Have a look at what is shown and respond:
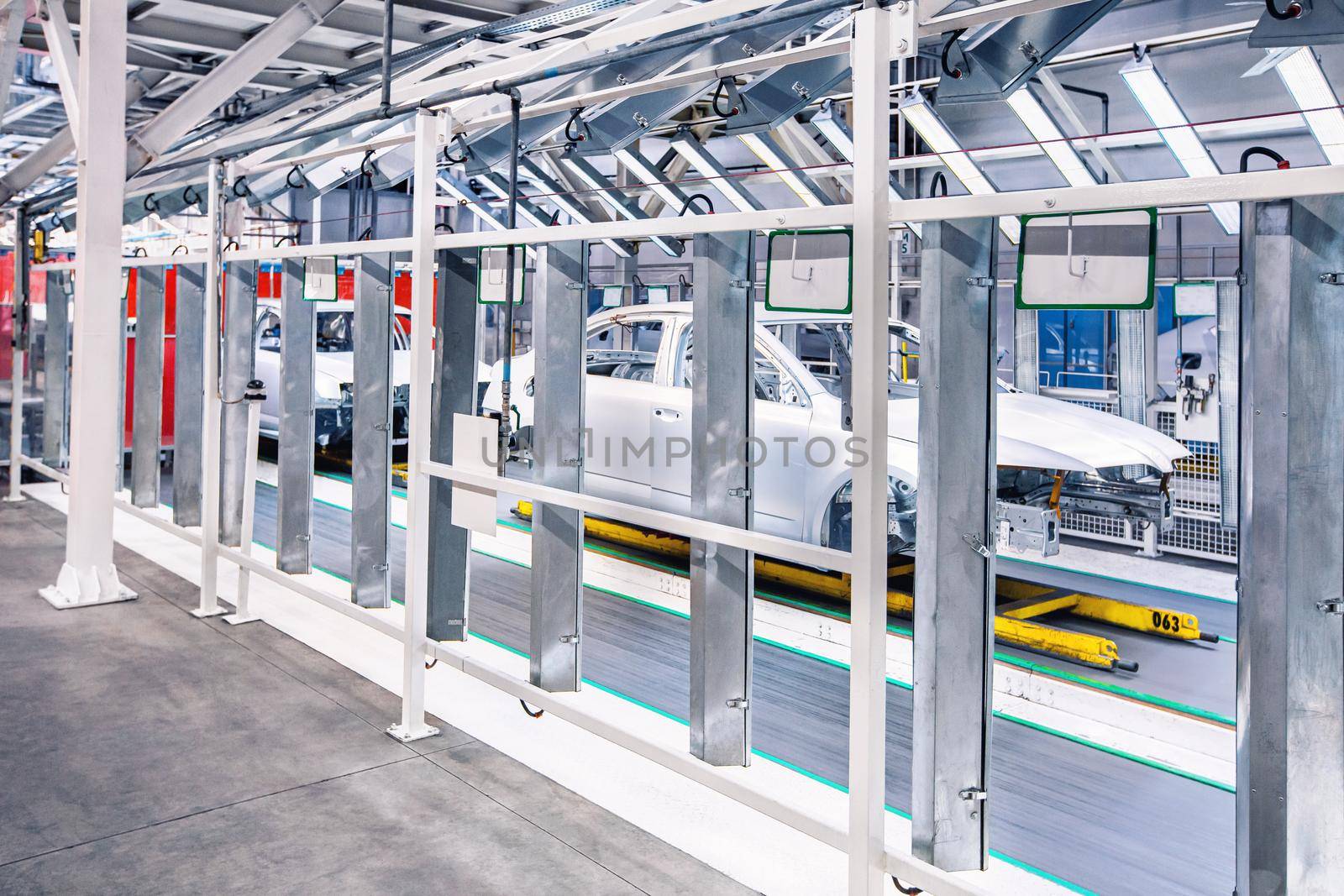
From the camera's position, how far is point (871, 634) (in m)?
2.50

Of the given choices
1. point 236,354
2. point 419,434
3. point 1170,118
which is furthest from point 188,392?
point 1170,118

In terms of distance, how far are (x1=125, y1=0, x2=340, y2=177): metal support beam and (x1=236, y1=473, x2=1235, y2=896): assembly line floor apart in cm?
308

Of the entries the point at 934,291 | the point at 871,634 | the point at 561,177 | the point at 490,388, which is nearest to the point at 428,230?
the point at 934,291

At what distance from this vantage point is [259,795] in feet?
11.3

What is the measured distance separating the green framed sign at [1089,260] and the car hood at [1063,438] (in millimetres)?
3014

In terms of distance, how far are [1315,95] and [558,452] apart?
4.80 metres

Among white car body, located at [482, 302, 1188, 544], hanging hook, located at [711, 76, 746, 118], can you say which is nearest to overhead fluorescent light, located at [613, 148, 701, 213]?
white car body, located at [482, 302, 1188, 544]

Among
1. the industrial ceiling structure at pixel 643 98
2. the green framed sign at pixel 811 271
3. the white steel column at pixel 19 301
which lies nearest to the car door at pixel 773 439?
the industrial ceiling structure at pixel 643 98

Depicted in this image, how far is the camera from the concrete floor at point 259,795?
2953mm

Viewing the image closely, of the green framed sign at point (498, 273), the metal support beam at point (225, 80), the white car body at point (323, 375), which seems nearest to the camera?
the green framed sign at point (498, 273)

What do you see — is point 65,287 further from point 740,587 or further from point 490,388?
point 740,587

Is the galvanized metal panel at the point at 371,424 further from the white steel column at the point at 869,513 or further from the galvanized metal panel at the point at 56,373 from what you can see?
the galvanized metal panel at the point at 56,373

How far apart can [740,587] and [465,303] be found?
6.03 feet

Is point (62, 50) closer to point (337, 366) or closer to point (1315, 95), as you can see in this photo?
point (337, 366)
